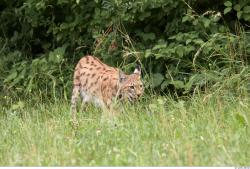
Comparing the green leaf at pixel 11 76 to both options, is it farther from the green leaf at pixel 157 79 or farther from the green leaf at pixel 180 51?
the green leaf at pixel 180 51

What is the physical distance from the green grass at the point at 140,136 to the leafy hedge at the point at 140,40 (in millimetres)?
985

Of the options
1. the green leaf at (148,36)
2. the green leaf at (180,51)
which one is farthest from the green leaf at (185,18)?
the green leaf at (148,36)

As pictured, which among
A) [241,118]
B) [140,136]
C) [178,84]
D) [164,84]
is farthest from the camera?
[164,84]

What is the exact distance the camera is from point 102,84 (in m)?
11.2

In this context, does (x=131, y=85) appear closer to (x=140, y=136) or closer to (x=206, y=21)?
(x=206, y=21)

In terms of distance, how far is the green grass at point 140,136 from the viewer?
21.7 feet

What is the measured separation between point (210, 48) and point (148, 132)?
9.69ft

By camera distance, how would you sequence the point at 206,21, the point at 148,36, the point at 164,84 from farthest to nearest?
the point at 148,36 → the point at 164,84 → the point at 206,21

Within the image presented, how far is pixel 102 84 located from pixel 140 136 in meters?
3.67

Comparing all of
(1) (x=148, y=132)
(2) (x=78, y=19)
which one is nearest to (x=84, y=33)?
(2) (x=78, y=19)

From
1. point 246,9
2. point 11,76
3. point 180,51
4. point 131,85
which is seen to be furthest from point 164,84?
point 11,76

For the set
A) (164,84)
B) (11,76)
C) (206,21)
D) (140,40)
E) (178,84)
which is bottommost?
(11,76)

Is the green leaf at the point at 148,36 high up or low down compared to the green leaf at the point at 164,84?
up

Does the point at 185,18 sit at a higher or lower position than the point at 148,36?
higher
